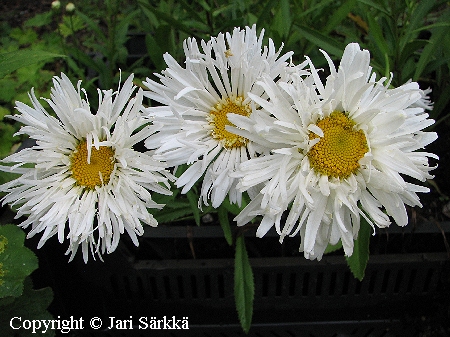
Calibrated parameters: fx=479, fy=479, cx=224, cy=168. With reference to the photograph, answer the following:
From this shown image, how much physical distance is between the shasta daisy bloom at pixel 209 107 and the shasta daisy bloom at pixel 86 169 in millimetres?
29

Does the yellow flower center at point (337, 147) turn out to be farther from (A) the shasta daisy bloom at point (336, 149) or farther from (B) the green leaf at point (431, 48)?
(B) the green leaf at point (431, 48)

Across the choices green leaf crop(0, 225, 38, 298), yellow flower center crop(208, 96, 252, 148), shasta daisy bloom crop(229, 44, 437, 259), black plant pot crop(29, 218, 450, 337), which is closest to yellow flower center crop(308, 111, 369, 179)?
shasta daisy bloom crop(229, 44, 437, 259)

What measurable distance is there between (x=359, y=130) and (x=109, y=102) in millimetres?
301

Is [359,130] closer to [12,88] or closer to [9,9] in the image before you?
[12,88]

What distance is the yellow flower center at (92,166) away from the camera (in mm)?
624

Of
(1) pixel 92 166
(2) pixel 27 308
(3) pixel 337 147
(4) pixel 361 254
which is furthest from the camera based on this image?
(2) pixel 27 308

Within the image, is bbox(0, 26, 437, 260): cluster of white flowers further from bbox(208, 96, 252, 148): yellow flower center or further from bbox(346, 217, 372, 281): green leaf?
bbox(346, 217, 372, 281): green leaf

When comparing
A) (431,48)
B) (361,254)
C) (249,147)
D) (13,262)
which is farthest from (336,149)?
(13,262)

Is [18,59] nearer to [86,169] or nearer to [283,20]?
[86,169]

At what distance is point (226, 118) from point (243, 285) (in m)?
0.36

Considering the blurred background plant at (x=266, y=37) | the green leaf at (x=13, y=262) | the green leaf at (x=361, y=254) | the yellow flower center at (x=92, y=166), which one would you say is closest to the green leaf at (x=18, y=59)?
the blurred background plant at (x=266, y=37)

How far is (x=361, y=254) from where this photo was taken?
29.4 inches

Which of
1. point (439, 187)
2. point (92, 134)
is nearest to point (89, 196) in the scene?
point (92, 134)

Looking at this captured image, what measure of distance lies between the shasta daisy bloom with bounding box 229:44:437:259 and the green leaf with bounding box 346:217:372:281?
0.66 ft
